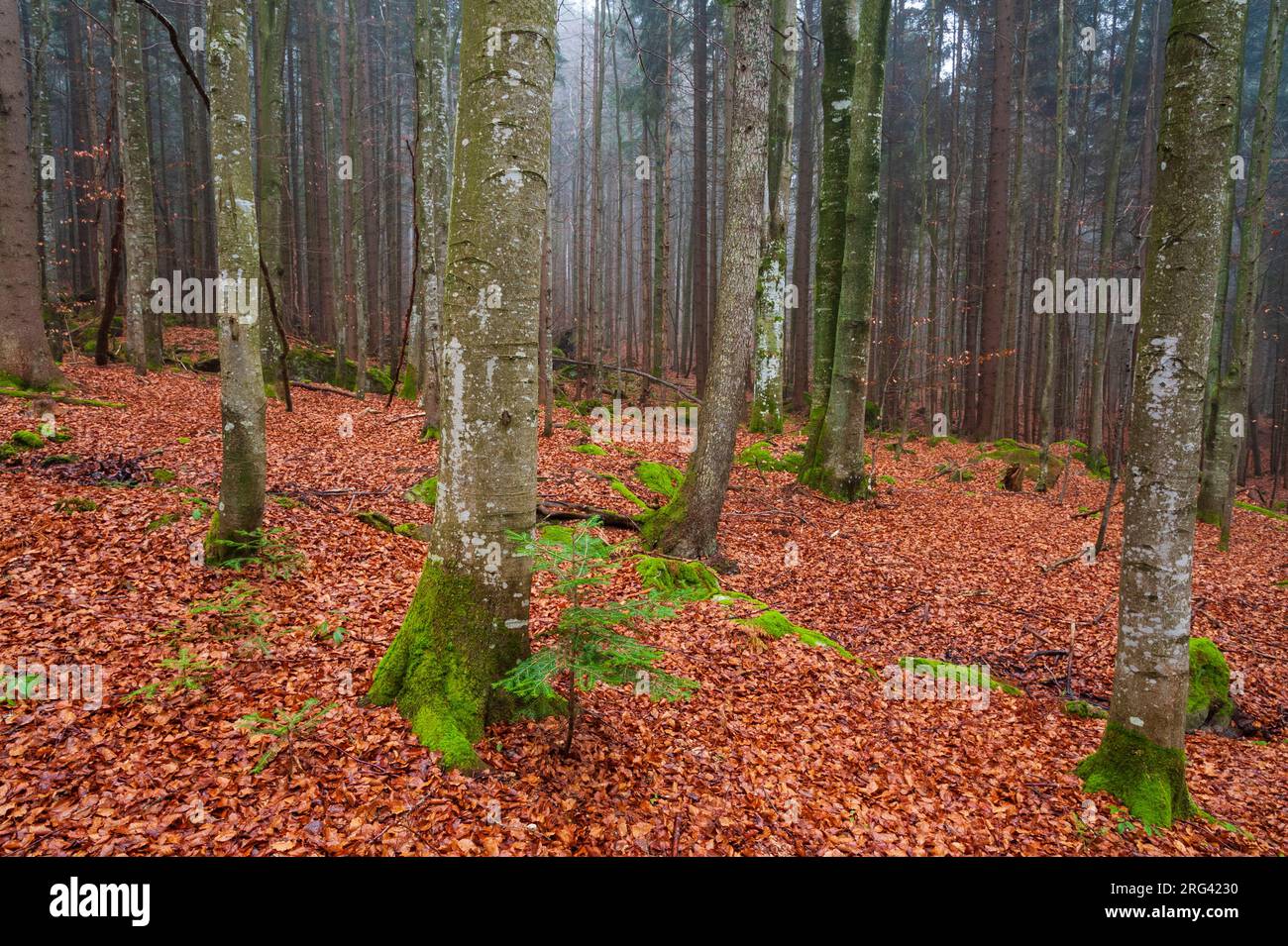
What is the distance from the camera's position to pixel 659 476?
10398 mm

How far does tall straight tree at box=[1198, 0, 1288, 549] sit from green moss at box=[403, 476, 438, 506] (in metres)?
12.8

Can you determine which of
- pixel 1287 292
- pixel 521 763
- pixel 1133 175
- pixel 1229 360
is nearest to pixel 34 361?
pixel 521 763

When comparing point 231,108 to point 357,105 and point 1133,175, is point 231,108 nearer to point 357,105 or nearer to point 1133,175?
point 357,105

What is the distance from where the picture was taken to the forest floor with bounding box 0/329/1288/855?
10.3 ft

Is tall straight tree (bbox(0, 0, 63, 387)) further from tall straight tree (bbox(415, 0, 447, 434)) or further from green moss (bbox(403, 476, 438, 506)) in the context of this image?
green moss (bbox(403, 476, 438, 506))

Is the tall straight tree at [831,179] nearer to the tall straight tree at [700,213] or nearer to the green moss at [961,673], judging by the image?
the green moss at [961,673]

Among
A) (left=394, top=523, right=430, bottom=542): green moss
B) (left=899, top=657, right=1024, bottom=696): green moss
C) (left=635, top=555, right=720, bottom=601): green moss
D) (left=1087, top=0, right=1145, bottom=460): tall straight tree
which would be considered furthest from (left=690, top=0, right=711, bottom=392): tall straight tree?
(left=899, top=657, right=1024, bottom=696): green moss

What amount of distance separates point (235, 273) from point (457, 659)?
12.7ft

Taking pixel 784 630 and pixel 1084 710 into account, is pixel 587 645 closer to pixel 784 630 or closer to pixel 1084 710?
pixel 784 630

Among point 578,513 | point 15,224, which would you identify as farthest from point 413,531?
point 15,224

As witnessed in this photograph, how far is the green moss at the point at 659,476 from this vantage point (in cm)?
1009

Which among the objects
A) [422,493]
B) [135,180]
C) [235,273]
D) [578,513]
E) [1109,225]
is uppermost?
[1109,225]

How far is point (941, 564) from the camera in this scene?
892 cm
